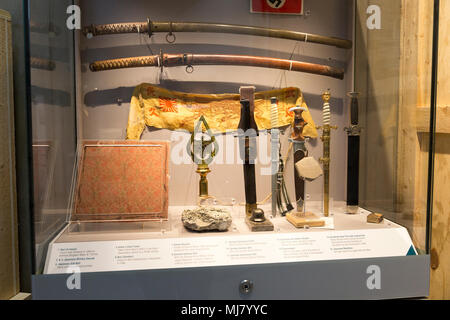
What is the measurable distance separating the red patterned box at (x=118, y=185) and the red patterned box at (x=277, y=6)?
0.91 meters

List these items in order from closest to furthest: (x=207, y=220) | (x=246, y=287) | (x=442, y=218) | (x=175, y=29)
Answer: (x=246, y=287) < (x=207, y=220) < (x=175, y=29) < (x=442, y=218)

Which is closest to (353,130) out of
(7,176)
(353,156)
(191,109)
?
(353,156)

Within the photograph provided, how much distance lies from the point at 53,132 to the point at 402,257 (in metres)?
1.70

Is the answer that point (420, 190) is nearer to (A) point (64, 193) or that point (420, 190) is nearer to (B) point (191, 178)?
(B) point (191, 178)

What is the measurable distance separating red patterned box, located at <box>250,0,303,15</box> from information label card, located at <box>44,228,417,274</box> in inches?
44.2

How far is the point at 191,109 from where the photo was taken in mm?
2051

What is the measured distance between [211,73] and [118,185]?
0.73 m

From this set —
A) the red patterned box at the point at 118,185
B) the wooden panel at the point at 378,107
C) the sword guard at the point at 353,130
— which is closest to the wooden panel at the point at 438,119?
the wooden panel at the point at 378,107

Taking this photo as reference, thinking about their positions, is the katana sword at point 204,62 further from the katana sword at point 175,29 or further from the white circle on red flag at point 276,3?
the white circle on red flag at point 276,3

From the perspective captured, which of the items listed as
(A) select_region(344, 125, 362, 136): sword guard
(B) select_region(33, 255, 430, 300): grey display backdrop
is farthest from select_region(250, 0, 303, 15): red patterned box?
(B) select_region(33, 255, 430, 300): grey display backdrop

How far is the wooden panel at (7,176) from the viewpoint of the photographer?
6.98ft

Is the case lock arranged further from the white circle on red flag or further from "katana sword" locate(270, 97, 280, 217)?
the white circle on red flag

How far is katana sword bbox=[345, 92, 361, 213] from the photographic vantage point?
87.0 inches

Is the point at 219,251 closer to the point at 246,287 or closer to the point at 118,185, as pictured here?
the point at 246,287
